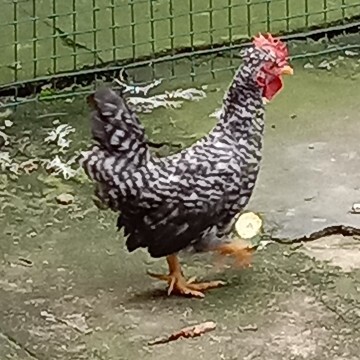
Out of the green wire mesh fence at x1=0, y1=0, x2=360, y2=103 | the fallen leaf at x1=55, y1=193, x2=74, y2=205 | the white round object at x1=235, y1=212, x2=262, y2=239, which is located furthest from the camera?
the green wire mesh fence at x1=0, y1=0, x2=360, y2=103

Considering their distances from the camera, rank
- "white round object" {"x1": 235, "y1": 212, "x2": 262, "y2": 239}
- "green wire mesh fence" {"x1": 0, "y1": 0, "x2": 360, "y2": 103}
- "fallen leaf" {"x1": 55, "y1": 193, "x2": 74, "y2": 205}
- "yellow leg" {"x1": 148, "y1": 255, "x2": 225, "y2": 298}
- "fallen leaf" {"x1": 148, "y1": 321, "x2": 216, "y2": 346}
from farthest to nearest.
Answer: "green wire mesh fence" {"x1": 0, "y1": 0, "x2": 360, "y2": 103} → "fallen leaf" {"x1": 55, "y1": 193, "x2": 74, "y2": 205} → "white round object" {"x1": 235, "y1": 212, "x2": 262, "y2": 239} → "yellow leg" {"x1": 148, "y1": 255, "x2": 225, "y2": 298} → "fallen leaf" {"x1": 148, "y1": 321, "x2": 216, "y2": 346}

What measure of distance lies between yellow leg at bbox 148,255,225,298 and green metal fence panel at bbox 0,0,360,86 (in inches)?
64.6

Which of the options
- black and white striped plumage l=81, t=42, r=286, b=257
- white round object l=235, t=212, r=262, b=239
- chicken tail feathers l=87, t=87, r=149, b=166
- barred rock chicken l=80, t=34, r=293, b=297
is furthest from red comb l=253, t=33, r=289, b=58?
white round object l=235, t=212, r=262, b=239

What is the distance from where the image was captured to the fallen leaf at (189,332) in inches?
126

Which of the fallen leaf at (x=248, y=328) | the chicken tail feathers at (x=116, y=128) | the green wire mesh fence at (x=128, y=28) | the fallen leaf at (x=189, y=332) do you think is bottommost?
the green wire mesh fence at (x=128, y=28)

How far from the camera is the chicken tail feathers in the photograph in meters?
3.29

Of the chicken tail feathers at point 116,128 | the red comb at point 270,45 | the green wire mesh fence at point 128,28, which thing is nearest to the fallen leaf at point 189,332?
the chicken tail feathers at point 116,128

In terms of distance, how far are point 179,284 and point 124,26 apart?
1930 millimetres

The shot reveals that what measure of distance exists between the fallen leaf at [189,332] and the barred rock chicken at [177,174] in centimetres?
15

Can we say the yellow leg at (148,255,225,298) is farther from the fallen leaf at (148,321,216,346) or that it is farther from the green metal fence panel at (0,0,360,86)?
the green metal fence panel at (0,0,360,86)

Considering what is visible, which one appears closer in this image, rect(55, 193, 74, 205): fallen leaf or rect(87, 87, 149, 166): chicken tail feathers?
rect(87, 87, 149, 166): chicken tail feathers

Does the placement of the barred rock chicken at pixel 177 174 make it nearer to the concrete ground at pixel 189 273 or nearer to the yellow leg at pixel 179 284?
the yellow leg at pixel 179 284

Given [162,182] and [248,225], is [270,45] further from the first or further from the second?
[248,225]

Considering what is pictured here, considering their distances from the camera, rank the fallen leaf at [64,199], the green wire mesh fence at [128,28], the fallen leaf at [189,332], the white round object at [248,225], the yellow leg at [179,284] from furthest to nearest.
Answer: the green wire mesh fence at [128,28] → the fallen leaf at [64,199] → the white round object at [248,225] → the yellow leg at [179,284] → the fallen leaf at [189,332]
